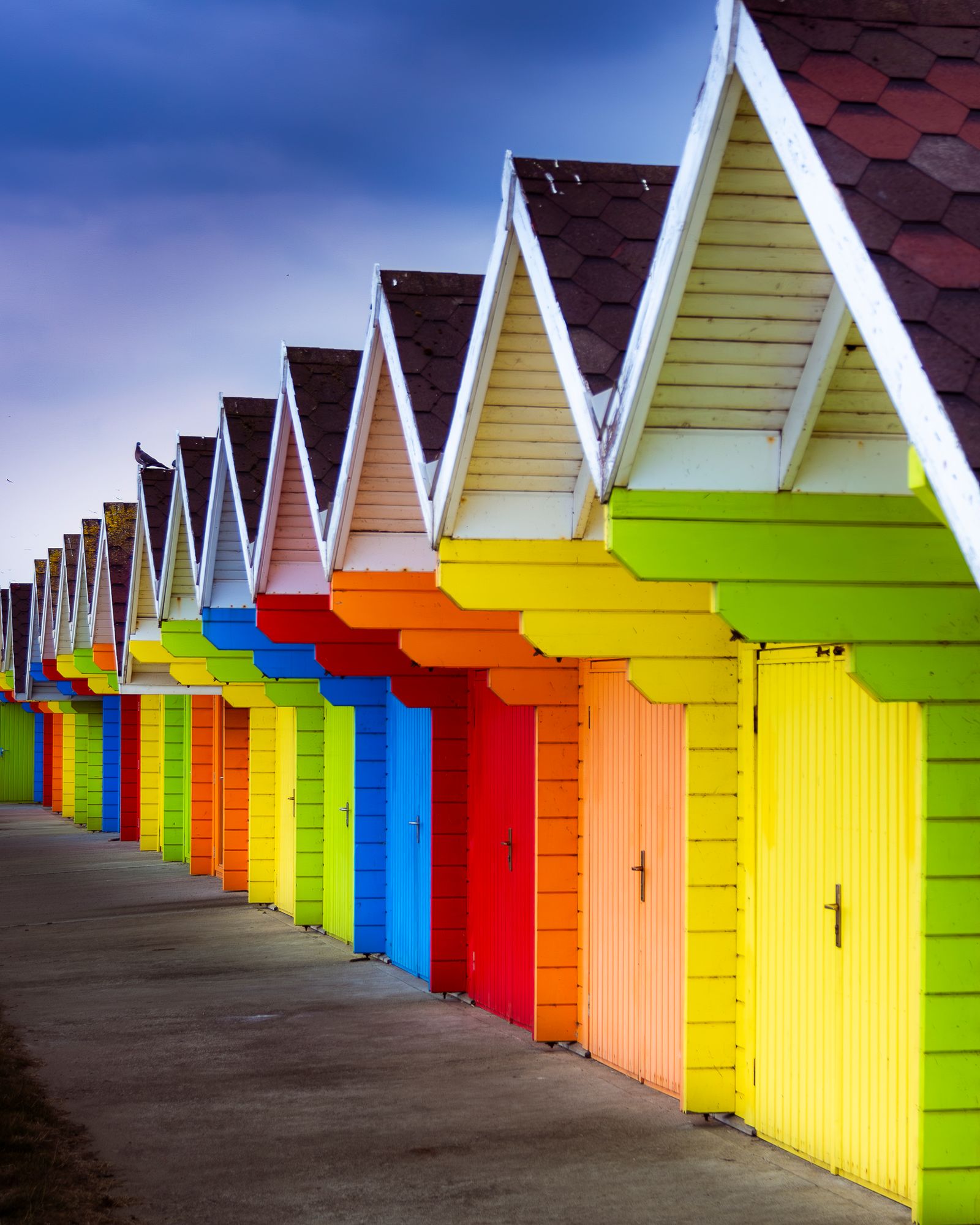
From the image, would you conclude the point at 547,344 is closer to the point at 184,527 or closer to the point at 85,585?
the point at 184,527

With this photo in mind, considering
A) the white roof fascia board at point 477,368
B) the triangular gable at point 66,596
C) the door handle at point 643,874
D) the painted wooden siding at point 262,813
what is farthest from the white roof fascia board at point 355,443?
the triangular gable at point 66,596

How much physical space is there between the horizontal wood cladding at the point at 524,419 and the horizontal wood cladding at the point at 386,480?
1.69 m

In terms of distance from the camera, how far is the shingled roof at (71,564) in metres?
31.9

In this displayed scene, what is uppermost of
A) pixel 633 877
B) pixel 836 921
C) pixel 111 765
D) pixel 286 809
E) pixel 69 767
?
pixel 836 921

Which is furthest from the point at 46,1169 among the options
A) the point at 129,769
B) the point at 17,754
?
the point at 17,754

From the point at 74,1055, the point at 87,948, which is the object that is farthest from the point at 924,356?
the point at 87,948

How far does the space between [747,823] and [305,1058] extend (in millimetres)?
3385

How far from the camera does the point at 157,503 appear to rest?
862 inches

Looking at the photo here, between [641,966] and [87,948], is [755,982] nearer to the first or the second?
[641,966]

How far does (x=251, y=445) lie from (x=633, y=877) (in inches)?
290

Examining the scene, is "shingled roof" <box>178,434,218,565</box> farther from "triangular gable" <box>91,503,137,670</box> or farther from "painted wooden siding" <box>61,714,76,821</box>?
"painted wooden siding" <box>61,714,76,821</box>

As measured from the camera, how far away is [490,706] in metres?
11.6

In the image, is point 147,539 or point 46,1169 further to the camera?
point 147,539

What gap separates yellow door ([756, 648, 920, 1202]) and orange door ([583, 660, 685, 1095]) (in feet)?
2.48
